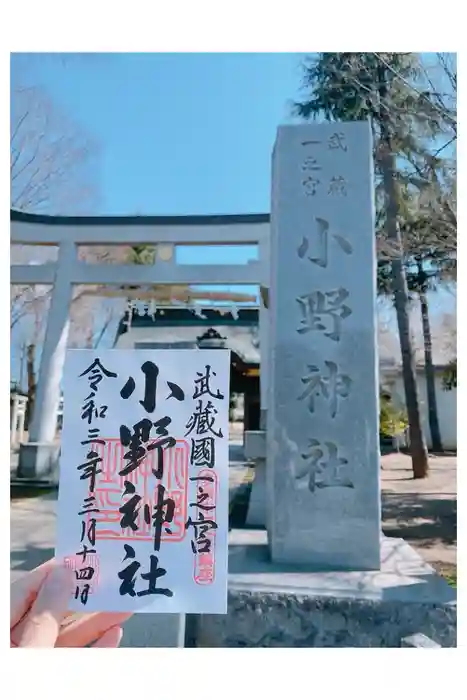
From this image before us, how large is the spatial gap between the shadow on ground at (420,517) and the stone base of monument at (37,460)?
367 centimetres

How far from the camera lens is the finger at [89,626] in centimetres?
99

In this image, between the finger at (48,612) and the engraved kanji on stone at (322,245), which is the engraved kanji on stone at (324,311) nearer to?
the engraved kanji on stone at (322,245)

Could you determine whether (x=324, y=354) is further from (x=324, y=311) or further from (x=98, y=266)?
(x=98, y=266)

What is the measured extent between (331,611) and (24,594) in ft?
4.93

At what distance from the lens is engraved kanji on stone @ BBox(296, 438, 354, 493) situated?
7.97 ft

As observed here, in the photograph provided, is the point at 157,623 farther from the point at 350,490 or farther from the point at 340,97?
the point at 340,97

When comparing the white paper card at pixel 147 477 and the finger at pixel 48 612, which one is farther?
the white paper card at pixel 147 477

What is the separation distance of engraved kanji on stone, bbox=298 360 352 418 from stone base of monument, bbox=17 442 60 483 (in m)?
4.26

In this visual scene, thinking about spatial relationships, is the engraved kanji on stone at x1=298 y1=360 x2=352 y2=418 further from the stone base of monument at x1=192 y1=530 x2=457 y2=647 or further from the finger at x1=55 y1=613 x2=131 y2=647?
the finger at x1=55 y1=613 x2=131 y2=647

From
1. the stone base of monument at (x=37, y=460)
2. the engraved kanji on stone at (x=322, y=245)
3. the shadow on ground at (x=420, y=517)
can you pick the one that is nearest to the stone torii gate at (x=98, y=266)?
the stone base of monument at (x=37, y=460)

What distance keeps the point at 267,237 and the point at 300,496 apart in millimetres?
3705

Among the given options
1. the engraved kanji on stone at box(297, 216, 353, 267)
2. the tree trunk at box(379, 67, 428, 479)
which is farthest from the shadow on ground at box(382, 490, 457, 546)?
the engraved kanji on stone at box(297, 216, 353, 267)
